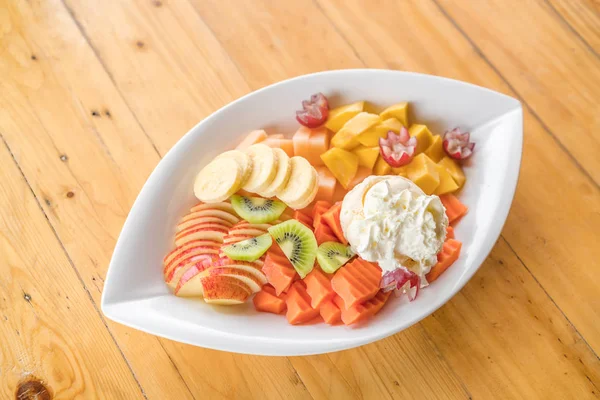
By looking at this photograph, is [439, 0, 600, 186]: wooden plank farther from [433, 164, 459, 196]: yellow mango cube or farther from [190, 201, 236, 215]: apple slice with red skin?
[190, 201, 236, 215]: apple slice with red skin

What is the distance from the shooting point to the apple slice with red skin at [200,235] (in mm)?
1570

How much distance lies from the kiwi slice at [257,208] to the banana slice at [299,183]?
36mm

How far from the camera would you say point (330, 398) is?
1.64 metres

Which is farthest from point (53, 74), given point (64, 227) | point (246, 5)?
point (246, 5)

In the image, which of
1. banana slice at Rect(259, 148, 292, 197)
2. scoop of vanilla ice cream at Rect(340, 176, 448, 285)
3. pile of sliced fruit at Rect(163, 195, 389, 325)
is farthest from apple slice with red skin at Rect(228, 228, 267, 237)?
scoop of vanilla ice cream at Rect(340, 176, 448, 285)

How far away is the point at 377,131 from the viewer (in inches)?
64.6

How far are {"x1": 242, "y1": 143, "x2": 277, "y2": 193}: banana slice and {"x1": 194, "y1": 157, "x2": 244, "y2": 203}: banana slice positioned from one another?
0.11 ft

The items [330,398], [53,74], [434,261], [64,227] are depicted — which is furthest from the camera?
[53,74]

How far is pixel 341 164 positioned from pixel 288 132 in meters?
0.21

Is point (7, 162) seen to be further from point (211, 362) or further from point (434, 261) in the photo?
point (434, 261)

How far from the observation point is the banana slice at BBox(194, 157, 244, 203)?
157 cm

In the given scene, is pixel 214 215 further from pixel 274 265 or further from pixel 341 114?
pixel 341 114

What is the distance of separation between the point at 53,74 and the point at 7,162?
0.33m

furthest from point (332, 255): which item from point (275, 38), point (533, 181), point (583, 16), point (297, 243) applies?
point (583, 16)
